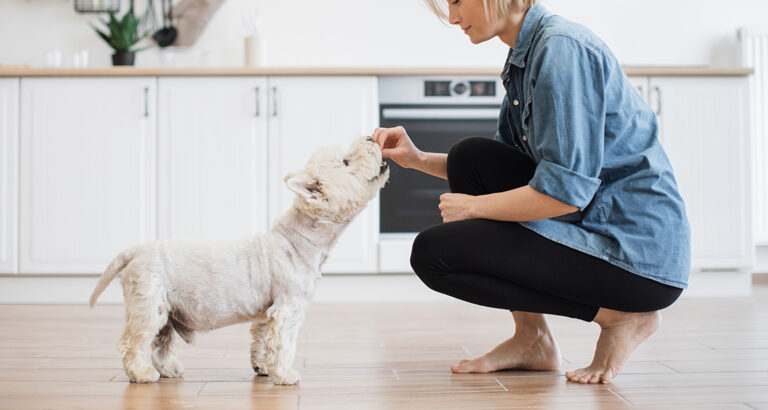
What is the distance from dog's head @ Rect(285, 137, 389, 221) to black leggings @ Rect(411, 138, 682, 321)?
0.18 m

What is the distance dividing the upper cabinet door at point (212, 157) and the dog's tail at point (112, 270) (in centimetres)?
152

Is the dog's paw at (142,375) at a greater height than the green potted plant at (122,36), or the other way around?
the green potted plant at (122,36)

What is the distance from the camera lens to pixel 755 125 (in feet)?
12.4

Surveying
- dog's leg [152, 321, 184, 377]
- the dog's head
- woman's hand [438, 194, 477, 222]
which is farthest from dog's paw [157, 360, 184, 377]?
woman's hand [438, 194, 477, 222]

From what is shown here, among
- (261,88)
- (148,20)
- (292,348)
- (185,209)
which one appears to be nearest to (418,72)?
(261,88)

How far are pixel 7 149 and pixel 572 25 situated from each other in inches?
107

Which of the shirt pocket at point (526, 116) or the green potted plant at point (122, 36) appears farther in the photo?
the green potted plant at point (122, 36)

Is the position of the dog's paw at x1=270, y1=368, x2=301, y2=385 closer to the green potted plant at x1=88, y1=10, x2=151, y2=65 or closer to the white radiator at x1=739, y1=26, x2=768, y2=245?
the green potted plant at x1=88, y1=10, x2=151, y2=65

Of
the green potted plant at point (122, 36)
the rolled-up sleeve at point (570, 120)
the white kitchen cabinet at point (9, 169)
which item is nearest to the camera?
the rolled-up sleeve at point (570, 120)

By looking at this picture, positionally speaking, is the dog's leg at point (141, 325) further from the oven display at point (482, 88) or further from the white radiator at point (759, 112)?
→ the white radiator at point (759, 112)

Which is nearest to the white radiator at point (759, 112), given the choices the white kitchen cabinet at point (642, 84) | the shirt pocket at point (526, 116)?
Result: the white kitchen cabinet at point (642, 84)

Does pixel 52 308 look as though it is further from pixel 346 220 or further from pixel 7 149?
pixel 346 220

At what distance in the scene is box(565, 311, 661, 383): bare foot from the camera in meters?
1.45

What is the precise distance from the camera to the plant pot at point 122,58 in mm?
3393
